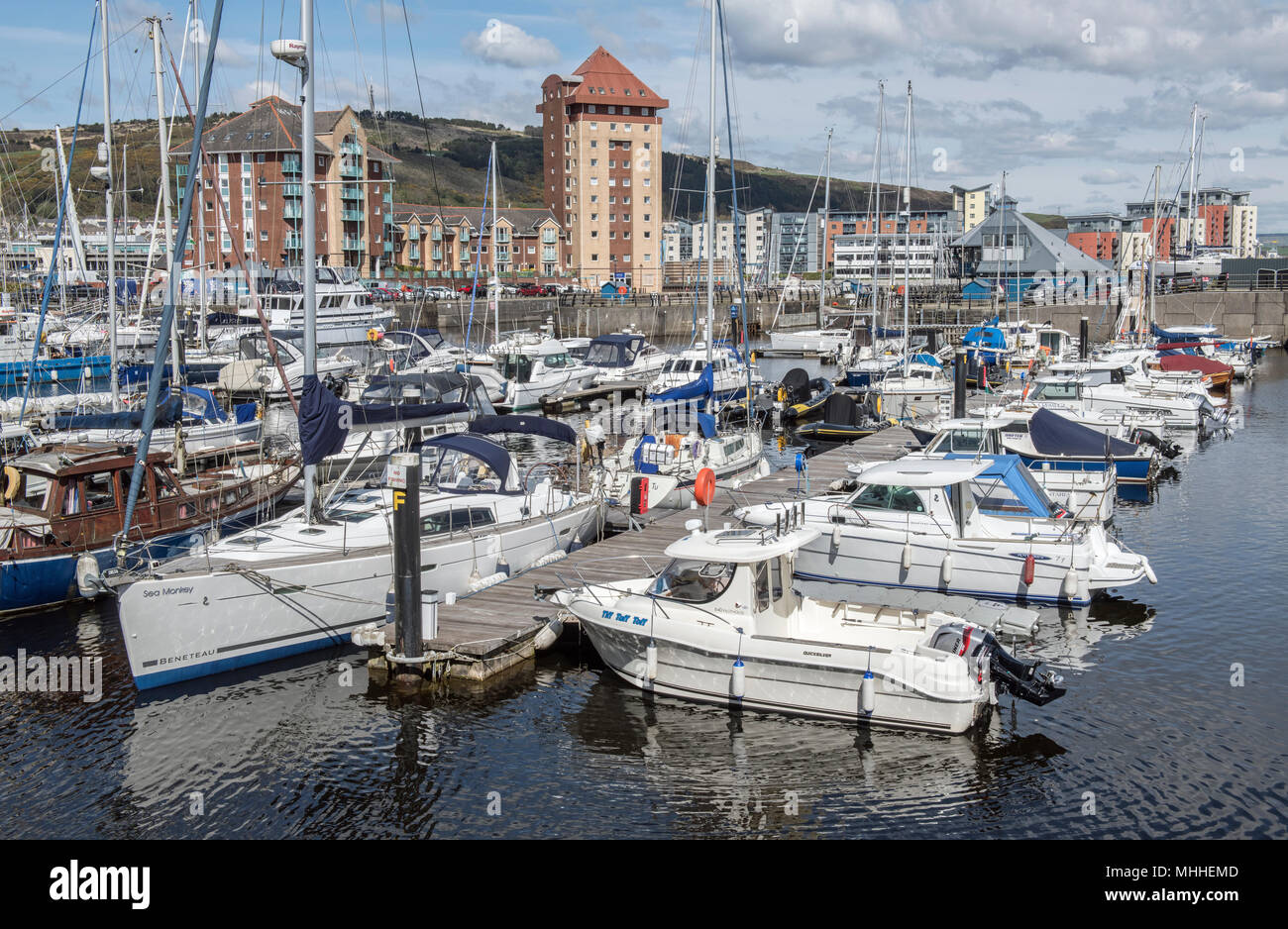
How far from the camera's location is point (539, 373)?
5000cm

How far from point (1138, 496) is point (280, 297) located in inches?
1732

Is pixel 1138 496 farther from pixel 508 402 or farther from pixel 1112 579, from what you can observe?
pixel 508 402

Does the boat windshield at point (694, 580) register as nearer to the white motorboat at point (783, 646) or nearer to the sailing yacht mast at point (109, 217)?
the white motorboat at point (783, 646)

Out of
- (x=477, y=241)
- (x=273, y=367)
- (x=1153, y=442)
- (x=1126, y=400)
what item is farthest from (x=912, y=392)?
(x=477, y=241)

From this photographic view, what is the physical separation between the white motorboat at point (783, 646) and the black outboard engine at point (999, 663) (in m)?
0.02

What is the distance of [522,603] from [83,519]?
8.55m

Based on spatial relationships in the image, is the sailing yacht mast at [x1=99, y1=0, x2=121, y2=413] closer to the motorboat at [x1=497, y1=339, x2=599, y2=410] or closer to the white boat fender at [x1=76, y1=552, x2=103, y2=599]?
the white boat fender at [x1=76, y1=552, x2=103, y2=599]

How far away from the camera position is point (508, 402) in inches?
1903

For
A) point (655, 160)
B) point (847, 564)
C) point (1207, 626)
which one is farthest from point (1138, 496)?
point (655, 160)

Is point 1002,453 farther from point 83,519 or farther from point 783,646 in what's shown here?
point 83,519

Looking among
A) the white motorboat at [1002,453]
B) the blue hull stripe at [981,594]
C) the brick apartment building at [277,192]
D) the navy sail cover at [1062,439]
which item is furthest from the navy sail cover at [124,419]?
the brick apartment building at [277,192]

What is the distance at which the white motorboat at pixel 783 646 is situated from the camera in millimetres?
14820
